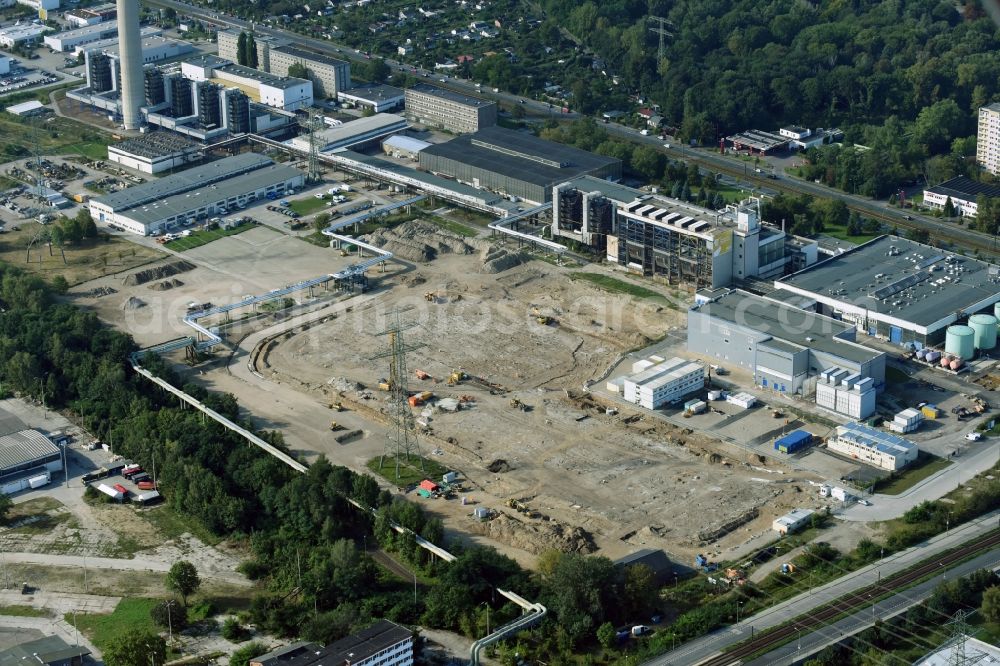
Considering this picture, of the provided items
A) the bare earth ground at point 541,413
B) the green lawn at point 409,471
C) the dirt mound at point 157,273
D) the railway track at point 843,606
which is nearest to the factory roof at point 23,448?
the bare earth ground at point 541,413

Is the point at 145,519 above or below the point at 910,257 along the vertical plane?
below

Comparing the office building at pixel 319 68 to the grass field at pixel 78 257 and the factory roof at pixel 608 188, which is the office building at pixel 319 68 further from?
the factory roof at pixel 608 188

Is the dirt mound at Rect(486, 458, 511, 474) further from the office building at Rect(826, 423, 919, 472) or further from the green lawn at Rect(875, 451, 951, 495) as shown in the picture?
the green lawn at Rect(875, 451, 951, 495)

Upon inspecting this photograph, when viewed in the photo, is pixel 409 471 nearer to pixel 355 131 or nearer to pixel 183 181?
pixel 183 181

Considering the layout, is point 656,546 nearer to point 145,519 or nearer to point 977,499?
point 977,499

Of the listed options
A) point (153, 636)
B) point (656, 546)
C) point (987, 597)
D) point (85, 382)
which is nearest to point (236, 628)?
point (153, 636)
